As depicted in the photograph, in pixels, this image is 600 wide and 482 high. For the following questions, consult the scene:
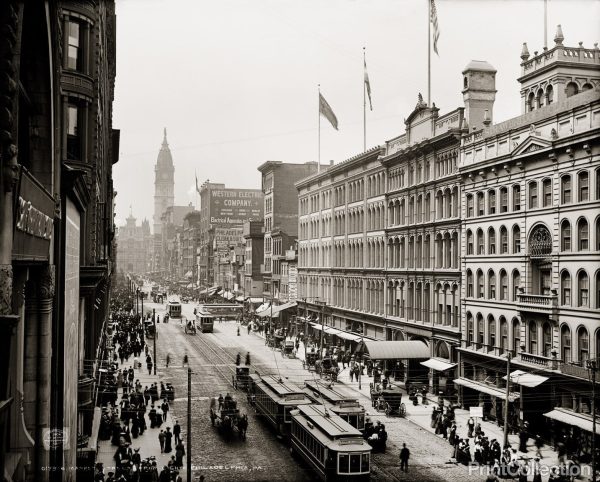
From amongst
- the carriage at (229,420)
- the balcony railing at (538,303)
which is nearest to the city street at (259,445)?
the carriage at (229,420)

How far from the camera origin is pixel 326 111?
226ft

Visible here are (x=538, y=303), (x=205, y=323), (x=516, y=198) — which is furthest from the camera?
(x=205, y=323)

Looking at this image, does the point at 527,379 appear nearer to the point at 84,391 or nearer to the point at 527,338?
the point at 527,338

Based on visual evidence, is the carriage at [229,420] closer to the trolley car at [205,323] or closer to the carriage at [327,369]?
the carriage at [327,369]

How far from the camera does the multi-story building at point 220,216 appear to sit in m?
170

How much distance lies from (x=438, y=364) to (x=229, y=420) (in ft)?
58.8

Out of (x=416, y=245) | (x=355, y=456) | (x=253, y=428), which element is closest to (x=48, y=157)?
(x=355, y=456)

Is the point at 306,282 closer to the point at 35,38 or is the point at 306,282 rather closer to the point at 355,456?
the point at 355,456

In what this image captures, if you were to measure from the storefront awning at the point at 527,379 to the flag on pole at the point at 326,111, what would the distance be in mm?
37208

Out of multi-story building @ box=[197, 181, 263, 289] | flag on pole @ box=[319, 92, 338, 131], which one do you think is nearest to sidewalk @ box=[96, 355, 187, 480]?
flag on pole @ box=[319, 92, 338, 131]

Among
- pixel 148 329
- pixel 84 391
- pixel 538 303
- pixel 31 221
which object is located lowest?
pixel 148 329

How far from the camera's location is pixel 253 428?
36.4 metres

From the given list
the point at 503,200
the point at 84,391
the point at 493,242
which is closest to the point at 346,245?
the point at 493,242

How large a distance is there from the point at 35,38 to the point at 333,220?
6316 centimetres
